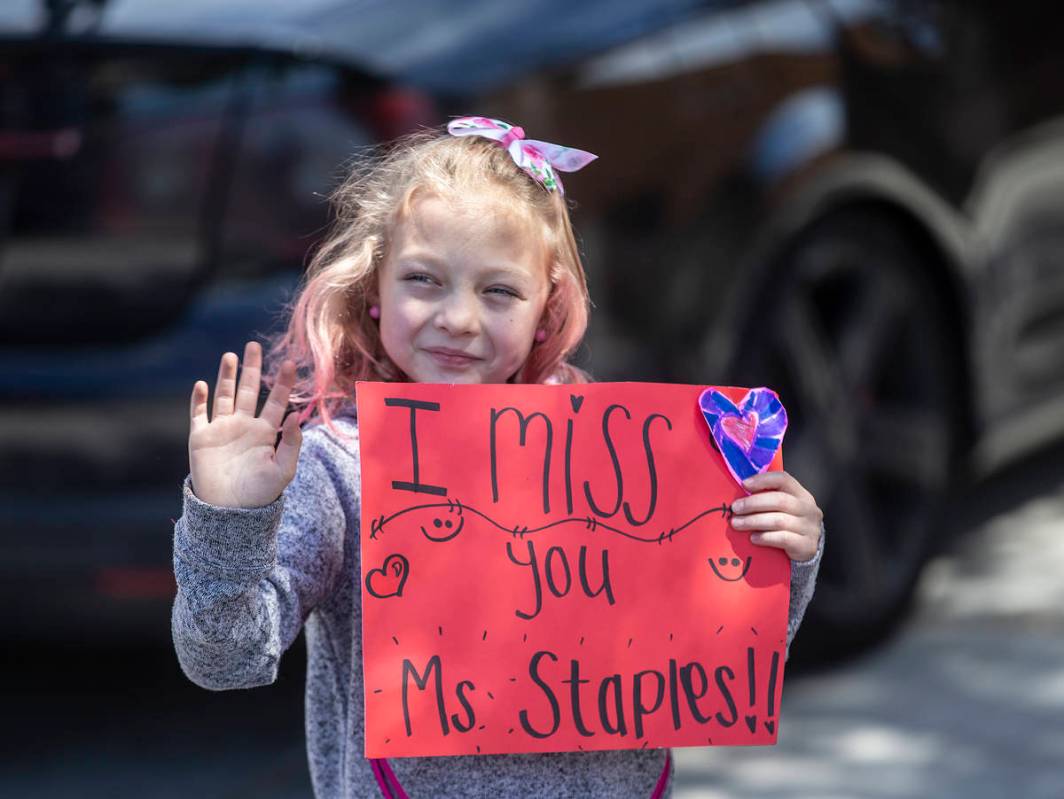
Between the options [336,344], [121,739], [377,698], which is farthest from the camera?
[121,739]

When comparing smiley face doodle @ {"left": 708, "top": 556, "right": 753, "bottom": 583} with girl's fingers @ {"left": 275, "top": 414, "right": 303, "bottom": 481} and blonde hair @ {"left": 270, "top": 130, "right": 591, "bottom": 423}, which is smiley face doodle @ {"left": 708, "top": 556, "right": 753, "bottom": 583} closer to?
blonde hair @ {"left": 270, "top": 130, "right": 591, "bottom": 423}

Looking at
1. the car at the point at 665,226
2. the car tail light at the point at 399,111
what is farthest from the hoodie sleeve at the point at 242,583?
the car tail light at the point at 399,111

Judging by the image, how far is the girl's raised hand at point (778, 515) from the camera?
156 centimetres

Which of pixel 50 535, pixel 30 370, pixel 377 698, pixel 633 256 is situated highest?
pixel 633 256

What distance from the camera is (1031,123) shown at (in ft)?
12.1

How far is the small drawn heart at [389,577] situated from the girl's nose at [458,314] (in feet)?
0.75

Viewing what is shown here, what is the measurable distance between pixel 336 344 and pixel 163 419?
108cm

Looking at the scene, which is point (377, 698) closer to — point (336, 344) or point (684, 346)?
point (336, 344)

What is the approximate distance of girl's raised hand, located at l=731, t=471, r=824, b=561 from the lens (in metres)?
1.56

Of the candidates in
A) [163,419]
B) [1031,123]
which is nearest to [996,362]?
[1031,123]

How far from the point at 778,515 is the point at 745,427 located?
0.31ft

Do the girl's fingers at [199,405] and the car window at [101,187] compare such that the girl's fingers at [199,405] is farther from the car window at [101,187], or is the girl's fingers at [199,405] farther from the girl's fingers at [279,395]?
the car window at [101,187]

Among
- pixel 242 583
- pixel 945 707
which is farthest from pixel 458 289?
pixel 945 707

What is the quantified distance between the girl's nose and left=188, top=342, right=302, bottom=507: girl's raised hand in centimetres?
17
